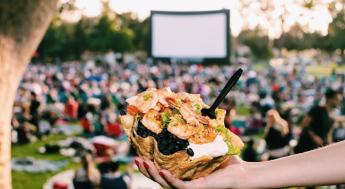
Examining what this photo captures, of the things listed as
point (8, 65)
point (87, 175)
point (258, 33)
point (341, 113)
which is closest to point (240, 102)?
point (341, 113)

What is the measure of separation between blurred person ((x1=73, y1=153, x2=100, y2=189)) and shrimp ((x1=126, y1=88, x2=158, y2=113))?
4.63 metres

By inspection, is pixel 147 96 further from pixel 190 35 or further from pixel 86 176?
pixel 190 35

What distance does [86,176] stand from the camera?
240 inches

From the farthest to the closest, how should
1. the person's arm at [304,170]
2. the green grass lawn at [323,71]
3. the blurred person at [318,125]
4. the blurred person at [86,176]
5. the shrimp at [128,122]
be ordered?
the green grass lawn at [323,71] < the blurred person at [318,125] < the blurred person at [86,176] < the shrimp at [128,122] < the person's arm at [304,170]

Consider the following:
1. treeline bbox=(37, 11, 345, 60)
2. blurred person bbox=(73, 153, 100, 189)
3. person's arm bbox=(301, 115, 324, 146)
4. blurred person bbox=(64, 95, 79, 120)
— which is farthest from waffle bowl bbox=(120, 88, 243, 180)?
treeline bbox=(37, 11, 345, 60)

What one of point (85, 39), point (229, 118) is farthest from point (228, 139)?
point (85, 39)

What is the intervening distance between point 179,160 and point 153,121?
14 centimetres

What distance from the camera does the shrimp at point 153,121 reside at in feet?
4.90

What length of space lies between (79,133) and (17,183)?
477 centimetres

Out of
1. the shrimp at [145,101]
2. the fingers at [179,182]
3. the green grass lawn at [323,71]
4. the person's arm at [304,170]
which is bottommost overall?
the green grass lawn at [323,71]

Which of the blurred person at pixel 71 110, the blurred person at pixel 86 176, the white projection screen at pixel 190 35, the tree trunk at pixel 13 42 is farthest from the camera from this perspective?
the blurred person at pixel 71 110

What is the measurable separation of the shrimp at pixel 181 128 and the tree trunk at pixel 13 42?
194 centimetres

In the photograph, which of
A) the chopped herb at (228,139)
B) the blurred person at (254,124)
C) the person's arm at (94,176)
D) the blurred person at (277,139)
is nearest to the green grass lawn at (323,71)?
the blurred person at (254,124)

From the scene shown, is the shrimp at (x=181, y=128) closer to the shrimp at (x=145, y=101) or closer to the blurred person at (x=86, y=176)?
the shrimp at (x=145, y=101)
